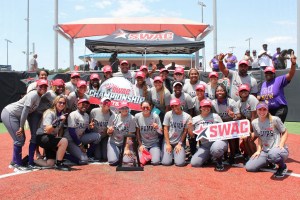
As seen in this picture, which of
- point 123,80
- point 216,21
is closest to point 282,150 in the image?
point 123,80

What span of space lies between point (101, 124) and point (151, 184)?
2.15m

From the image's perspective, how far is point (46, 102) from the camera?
607 cm

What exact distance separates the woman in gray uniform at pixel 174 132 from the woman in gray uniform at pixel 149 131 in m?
0.15

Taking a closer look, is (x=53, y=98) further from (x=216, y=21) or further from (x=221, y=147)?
(x=216, y=21)

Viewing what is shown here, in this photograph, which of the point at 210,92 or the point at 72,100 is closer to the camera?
the point at 72,100

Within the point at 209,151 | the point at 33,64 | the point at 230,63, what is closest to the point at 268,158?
the point at 209,151

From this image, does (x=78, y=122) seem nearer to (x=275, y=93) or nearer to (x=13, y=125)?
(x=13, y=125)

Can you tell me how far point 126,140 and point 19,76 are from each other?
341 inches

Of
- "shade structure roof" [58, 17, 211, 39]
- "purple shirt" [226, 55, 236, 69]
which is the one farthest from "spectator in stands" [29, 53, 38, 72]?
"purple shirt" [226, 55, 236, 69]

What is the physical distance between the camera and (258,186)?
4766 mm

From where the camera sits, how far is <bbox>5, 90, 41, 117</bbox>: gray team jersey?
5613 millimetres

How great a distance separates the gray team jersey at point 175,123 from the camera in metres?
6.28

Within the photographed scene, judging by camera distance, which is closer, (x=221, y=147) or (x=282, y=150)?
(x=282, y=150)

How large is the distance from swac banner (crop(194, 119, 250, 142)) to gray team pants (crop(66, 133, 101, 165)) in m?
2.07
